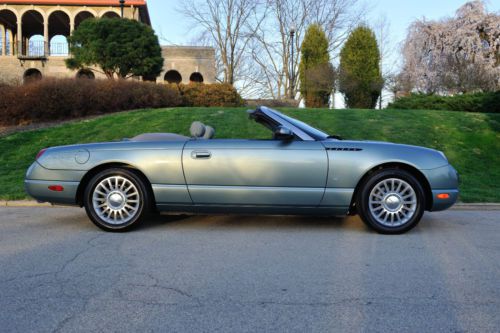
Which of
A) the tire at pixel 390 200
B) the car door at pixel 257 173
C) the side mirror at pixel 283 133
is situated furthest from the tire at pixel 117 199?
the tire at pixel 390 200

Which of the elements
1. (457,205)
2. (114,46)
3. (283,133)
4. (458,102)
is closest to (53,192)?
(283,133)

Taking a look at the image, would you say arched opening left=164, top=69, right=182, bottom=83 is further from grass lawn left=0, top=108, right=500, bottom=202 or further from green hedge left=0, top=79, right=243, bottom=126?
grass lawn left=0, top=108, right=500, bottom=202

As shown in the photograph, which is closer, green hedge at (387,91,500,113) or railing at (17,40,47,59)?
green hedge at (387,91,500,113)

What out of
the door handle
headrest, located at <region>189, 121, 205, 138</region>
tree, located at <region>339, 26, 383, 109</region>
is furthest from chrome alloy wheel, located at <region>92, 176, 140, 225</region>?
tree, located at <region>339, 26, 383, 109</region>

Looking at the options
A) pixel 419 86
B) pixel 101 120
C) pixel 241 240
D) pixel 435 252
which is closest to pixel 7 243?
pixel 241 240

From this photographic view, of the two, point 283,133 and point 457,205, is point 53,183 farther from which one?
point 457,205

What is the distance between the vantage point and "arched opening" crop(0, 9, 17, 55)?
109 feet

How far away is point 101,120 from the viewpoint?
575 inches

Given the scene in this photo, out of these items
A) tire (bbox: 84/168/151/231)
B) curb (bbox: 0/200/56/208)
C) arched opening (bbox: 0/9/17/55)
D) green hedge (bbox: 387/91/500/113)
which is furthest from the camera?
arched opening (bbox: 0/9/17/55)

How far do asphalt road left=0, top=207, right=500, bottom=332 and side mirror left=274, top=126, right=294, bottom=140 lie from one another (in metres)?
1.10

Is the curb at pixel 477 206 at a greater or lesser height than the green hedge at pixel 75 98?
lesser

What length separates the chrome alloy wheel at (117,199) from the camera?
5.10 metres

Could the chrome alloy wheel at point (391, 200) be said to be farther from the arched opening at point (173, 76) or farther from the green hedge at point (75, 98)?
the arched opening at point (173, 76)

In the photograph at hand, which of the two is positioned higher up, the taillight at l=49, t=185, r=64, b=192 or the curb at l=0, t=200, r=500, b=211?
the taillight at l=49, t=185, r=64, b=192
